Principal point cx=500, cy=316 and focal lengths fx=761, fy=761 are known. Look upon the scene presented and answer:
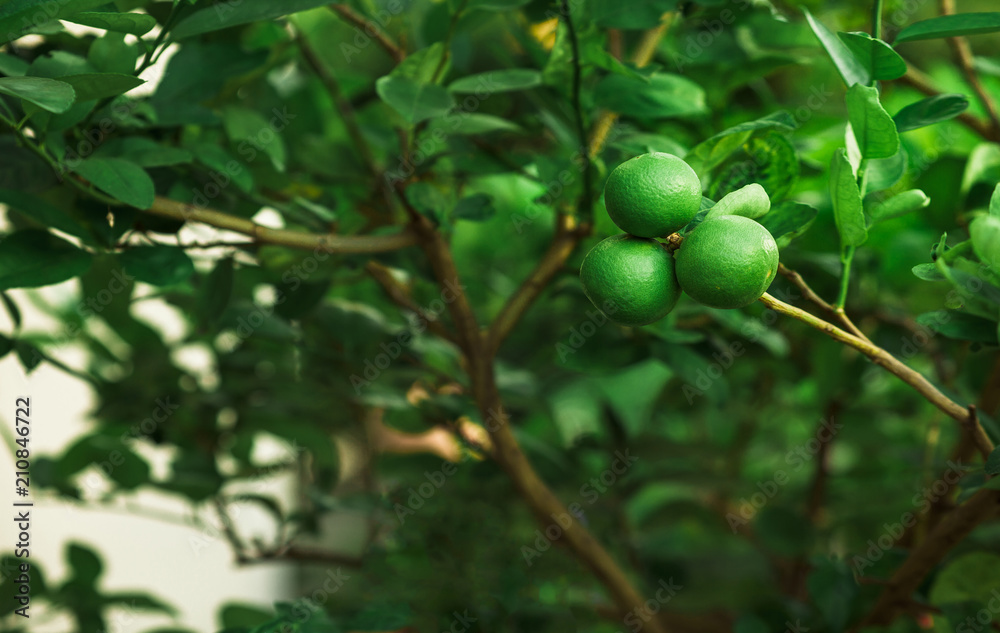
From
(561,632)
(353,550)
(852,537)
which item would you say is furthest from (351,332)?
(353,550)

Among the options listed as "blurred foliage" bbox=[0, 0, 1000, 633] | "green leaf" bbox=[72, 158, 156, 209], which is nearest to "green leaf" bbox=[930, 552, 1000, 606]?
"blurred foliage" bbox=[0, 0, 1000, 633]

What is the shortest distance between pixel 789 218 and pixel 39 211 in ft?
1.18

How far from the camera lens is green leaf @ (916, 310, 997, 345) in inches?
13.2

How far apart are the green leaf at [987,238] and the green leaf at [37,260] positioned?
0.41 metres

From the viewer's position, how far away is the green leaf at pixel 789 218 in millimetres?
318

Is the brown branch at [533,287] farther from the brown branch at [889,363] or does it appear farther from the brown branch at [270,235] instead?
the brown branch at [889,363]

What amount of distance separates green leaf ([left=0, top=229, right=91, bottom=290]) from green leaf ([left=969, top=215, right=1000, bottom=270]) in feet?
1.35

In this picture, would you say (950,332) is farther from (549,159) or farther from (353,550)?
(353,550)

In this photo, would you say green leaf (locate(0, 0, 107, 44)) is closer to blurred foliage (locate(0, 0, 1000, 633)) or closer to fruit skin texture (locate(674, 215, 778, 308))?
blurred foliage (locate(0, 0, 1000, 633))

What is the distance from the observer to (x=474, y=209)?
0.44 meters

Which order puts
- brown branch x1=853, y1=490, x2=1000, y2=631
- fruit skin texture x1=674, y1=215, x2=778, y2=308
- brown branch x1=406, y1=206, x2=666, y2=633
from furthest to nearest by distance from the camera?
1. brown branch x1=406, y1=206, x2=666, y2=633
2. brown branch x1=853, y1=490, x2=1000, y2=631
3. fruit skin texture x1=674, y1=215, x2=778, y2=308

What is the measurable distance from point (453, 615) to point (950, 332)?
390 mm

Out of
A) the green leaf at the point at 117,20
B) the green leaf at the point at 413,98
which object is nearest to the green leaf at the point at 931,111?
the green leaf at the point at 413,98

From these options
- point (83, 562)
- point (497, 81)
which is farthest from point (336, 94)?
point (83, 562)
